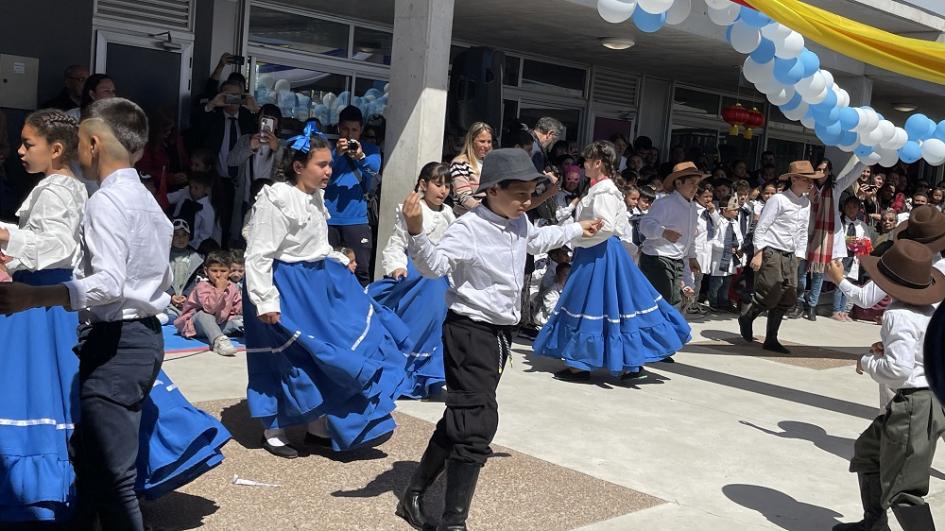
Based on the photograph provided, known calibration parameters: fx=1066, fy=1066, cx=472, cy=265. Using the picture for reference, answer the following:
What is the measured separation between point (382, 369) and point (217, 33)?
627 centimetres

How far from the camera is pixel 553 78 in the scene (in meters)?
15.3

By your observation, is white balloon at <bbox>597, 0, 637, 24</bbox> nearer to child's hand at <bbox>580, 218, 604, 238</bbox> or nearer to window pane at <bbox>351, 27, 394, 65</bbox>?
child's hand at <bbox>580, 218, 604, 238</bbox>

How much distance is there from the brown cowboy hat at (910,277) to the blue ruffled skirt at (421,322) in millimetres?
2799

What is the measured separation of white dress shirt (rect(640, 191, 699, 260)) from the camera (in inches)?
335

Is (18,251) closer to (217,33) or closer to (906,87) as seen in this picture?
(217,33)

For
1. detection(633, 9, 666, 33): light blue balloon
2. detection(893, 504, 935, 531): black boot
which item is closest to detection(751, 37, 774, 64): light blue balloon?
detection(633, 9, 666, 33): light blue balloon

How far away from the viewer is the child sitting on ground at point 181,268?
8.44 m

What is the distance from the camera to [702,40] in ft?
40.3

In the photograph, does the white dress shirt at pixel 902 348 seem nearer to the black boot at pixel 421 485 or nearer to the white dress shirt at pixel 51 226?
the black boot at pixel 421 485

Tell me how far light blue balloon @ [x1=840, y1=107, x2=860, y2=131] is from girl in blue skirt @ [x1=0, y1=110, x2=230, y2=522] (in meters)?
5.79

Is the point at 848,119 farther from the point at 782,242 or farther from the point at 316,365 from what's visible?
the point at 316,365

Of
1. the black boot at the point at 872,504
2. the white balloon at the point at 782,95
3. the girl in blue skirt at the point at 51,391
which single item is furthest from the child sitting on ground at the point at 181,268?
the black boot at the point at 872,504

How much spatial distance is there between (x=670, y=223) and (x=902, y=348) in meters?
4.04

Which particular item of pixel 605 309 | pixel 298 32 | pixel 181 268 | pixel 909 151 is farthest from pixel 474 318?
pixel 298 32
